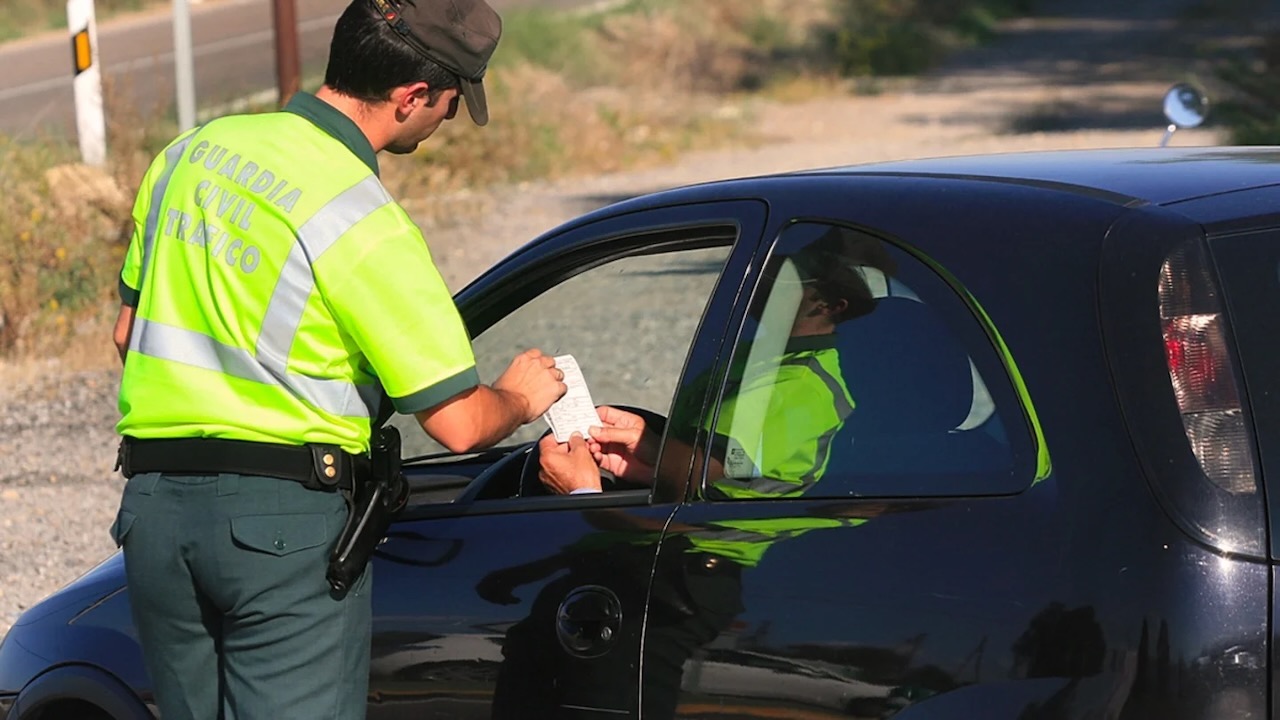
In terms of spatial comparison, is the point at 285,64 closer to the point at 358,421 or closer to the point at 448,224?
the point at 448,224

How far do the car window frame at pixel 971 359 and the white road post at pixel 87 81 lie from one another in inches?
420

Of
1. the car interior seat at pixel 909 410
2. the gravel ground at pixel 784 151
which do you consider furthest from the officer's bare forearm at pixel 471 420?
the gravel ground at pixel 784 151

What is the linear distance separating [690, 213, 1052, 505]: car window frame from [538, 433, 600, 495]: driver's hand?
468mm

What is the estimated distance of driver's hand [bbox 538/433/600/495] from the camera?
3232 mm

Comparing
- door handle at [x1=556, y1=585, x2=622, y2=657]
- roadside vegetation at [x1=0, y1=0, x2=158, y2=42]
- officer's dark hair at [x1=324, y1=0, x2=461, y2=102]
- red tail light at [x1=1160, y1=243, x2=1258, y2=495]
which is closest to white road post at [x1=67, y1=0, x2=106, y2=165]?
officer's dark hair at [x1=324, y1=0, x2=461, y2=102]

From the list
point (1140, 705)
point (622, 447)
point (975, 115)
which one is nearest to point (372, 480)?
point (622, 447)

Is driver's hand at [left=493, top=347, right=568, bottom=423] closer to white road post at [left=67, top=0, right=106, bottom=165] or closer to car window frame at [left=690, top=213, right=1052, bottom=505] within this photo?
car window frame at [left=690, top=213, right=1052, bottom=505]

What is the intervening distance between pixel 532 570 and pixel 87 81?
11.5 meters

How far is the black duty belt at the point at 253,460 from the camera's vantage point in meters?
2.73

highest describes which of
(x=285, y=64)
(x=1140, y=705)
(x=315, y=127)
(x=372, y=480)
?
(x=285, y=64)

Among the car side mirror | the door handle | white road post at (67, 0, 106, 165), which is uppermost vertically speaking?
white road post at (67, 0, 106, 165)

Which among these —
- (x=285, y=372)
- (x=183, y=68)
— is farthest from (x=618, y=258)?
(x=183, y=68)

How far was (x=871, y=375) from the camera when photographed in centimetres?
269

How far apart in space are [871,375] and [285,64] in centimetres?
1254
